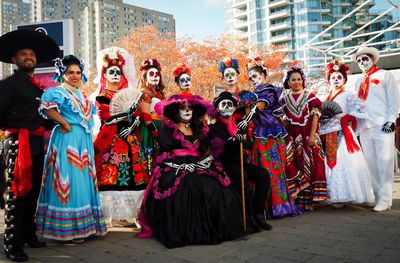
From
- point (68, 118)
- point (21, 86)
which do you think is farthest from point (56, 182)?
point (21, 86)

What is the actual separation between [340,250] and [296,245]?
1.47 ft

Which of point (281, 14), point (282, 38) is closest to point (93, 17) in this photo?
point (281, 14)

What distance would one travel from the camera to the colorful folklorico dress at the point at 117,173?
4.83m

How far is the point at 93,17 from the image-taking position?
7981cm

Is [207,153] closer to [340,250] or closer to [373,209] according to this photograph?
[340,250]

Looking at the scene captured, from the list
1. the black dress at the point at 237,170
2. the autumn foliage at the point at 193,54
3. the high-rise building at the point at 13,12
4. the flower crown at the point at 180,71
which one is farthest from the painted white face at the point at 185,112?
the high-rise building at the point at 13,12

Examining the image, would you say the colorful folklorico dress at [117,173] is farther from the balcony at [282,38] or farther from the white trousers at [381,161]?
the balcony at [282,38]

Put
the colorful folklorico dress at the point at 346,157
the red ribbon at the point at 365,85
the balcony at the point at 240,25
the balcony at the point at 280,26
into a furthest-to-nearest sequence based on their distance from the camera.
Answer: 1. the balcony at the point at 240,25
2. the balcony at the point at 280,26
3. the red ribbon at the point at 365,85
4. the colorful folklorico dress at the point at 346,157

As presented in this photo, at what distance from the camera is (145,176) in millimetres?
5020

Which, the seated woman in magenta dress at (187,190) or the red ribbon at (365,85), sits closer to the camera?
the seated woman in magenta dress at (187,190)

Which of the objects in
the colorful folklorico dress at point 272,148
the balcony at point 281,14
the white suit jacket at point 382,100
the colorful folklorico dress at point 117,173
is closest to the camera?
the colorful folklorico dress at point 117,173

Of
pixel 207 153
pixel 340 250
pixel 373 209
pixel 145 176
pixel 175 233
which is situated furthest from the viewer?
pixel 373 209

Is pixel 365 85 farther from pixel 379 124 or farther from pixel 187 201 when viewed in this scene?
pixel 187 201

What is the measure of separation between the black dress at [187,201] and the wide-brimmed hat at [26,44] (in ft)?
5.48
